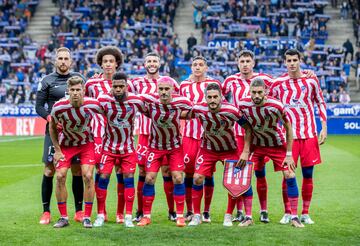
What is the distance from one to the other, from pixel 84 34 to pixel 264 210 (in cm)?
3143

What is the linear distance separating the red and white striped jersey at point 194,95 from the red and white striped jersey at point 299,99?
3.33ft

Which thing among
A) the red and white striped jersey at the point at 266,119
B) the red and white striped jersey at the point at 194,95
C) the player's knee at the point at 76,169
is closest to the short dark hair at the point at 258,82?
the red and white striped jersey at the point at 266,119

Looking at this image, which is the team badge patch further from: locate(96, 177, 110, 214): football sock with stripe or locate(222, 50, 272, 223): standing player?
A: locate(96, 177, 110, 214): football sock with stripe

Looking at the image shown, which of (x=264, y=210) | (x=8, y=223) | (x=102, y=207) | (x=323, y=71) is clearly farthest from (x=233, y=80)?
(x=323, y=71)

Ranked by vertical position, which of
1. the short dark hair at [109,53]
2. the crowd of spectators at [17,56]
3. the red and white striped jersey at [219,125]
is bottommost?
the crowd of spectators at [17,56]

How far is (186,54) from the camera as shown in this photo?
1503 inches

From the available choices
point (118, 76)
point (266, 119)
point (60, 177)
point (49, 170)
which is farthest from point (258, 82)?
point (49, 170)

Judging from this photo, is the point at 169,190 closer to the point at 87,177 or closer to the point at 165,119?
the point at 165,119

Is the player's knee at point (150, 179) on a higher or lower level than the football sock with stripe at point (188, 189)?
higher

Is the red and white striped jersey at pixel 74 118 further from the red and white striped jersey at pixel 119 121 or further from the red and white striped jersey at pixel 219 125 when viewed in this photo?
the red and white striped jersey at pixel 219 125

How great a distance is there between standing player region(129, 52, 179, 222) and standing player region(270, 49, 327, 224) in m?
1.54

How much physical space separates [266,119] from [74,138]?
2.57m

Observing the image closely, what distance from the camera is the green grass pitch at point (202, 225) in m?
9.42

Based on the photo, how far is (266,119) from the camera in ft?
34.5
